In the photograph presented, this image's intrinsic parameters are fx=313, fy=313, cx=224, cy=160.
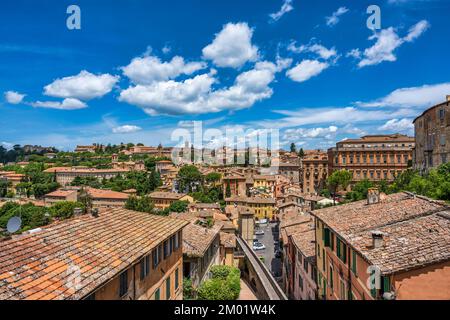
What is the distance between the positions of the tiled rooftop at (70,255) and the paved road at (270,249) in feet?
74.1

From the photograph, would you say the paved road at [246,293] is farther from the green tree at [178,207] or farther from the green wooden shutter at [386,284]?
the green tree at [178,207]

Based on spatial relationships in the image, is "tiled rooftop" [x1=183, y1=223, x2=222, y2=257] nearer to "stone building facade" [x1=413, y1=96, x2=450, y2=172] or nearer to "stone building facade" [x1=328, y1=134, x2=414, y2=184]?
"stone building facade" [x1=413, y1=96, x2=450, y2=172]

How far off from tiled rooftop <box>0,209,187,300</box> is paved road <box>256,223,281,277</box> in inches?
889

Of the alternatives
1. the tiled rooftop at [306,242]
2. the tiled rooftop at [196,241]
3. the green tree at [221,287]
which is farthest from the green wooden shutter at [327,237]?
the tiled rooftop at [196,241]

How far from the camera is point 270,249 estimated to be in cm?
3975

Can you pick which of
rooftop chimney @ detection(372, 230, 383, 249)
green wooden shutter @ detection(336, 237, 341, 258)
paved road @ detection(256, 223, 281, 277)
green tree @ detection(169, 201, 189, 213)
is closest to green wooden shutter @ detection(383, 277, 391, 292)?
rooftop chimney @ detection(372, 230, 383, 249)

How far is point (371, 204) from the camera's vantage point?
1596 cm

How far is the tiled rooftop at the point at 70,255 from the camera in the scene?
643cm

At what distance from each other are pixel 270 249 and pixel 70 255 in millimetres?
34245

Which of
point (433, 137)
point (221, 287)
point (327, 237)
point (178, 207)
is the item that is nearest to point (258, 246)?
point (221, 287)

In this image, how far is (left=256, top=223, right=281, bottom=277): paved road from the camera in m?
32.0
